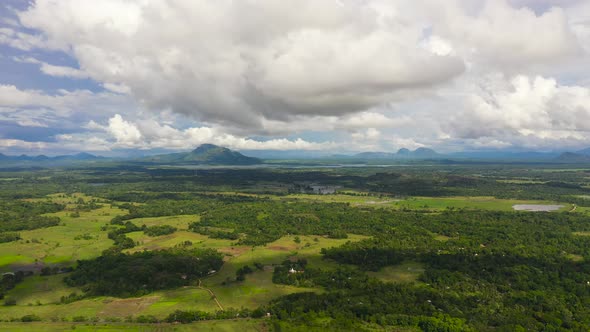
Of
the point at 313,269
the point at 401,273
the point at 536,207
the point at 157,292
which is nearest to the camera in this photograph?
the point at 157,292

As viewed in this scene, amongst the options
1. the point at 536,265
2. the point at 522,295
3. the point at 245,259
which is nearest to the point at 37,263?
the point at 245,259

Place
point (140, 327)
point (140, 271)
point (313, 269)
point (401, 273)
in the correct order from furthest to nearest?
point (313, 269) → point (401, 273) → point (140, 271) → point (140, 327)

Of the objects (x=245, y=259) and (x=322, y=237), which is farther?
(x=322, y=237)

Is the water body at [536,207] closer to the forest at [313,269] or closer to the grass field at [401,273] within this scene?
the forest at [313,269]

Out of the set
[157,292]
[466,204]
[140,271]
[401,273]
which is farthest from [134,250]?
[466,204]

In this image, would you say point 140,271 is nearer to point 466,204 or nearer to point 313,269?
point 313,269

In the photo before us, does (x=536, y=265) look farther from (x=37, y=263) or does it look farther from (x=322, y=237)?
(x=37, y=263)

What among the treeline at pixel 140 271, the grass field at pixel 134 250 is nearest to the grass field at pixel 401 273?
the grass field at pixel 134 250

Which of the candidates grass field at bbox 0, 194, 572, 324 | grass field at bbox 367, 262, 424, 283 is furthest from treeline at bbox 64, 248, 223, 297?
grass field at bbox 367, 262, 424, 283

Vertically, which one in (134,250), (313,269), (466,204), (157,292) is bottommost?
(157,292)
